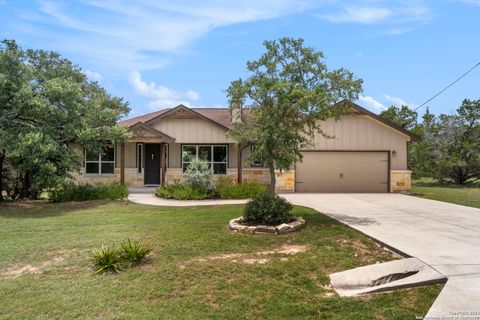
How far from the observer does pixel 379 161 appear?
63.6 feet

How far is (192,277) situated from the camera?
6.08 meters

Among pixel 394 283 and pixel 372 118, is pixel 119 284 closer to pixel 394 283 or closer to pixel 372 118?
pixel 394 283

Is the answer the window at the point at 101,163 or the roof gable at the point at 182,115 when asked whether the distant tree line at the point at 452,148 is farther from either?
the window at the point at 101,163

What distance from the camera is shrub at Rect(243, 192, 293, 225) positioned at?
9148mm

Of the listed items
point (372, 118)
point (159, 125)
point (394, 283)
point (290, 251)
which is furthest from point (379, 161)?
point (394, 283)

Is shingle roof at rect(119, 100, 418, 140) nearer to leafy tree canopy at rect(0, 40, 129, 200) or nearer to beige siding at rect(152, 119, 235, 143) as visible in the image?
beige siding at rect(152, 119, 235, 143)

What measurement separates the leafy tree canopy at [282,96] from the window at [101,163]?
1274cm

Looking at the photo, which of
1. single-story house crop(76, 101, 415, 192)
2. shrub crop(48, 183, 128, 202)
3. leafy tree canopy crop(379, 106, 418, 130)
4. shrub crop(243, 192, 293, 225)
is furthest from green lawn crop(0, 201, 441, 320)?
leafy tree canopy crop(379, 106, 418, 130)

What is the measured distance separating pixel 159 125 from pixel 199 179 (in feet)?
16.0

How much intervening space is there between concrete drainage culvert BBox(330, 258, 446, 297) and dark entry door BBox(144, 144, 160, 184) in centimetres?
1625

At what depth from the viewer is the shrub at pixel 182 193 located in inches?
634

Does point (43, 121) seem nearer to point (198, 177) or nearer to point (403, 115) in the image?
point (198, 177)

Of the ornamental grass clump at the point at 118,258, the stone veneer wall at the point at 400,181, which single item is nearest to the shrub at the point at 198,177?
the stone veneer wall at the point at 400,181

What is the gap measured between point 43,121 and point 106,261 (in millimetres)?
9511
